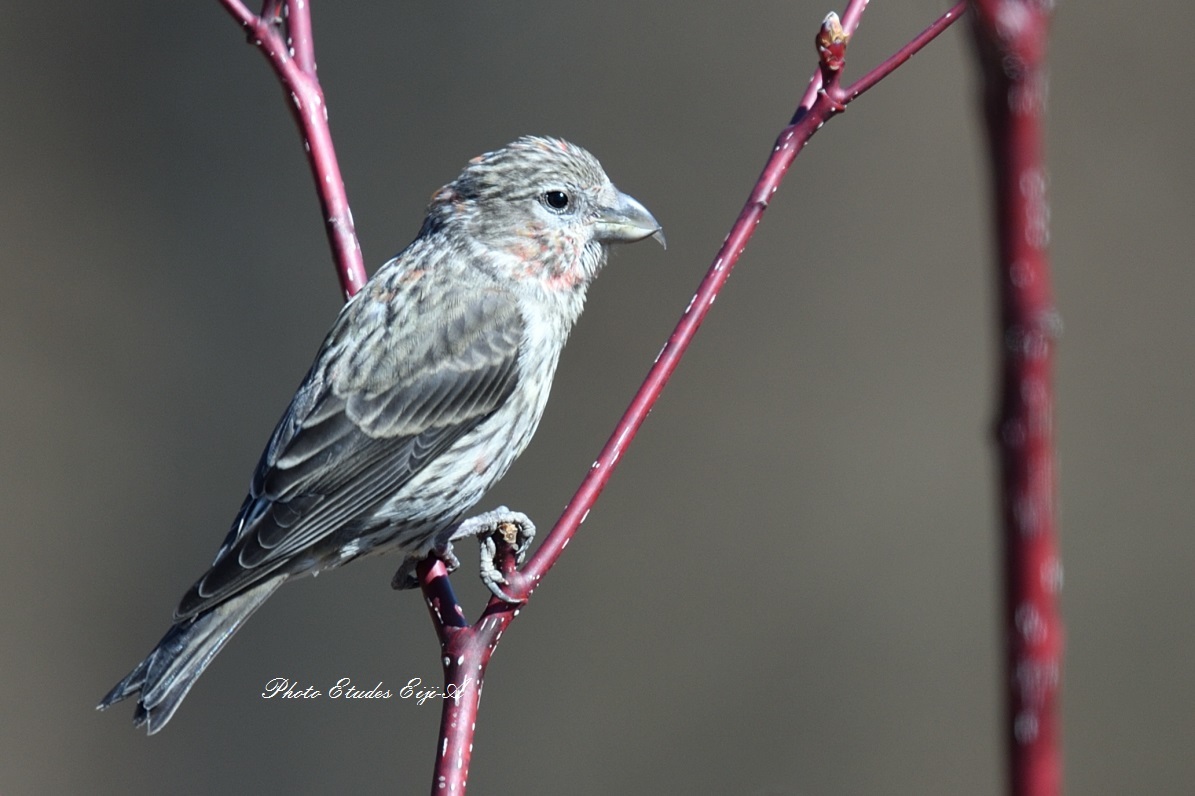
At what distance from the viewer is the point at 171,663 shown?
3375 millimetres

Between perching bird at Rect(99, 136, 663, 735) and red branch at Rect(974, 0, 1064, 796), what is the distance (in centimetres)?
283

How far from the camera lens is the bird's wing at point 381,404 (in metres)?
3.76

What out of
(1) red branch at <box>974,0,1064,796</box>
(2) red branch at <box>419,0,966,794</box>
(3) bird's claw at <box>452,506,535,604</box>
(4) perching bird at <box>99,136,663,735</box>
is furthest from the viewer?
(4) perching bird at <box>99,136,663,735</box>

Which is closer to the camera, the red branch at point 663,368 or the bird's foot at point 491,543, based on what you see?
the red branch at point 663,368

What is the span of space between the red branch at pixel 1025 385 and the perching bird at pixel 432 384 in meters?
2.83

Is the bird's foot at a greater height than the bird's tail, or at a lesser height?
greater

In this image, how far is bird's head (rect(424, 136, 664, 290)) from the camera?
4137 mm

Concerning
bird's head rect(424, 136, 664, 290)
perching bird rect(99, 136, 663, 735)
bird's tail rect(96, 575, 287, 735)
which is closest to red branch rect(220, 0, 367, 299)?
perching bird rect(99, 136, 663, 735)

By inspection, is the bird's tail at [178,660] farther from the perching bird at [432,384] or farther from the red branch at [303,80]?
the red branch at [303,80]

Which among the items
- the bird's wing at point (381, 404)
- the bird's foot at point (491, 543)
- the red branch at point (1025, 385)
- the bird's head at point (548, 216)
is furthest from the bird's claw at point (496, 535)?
the red branch at point (1025, 385)

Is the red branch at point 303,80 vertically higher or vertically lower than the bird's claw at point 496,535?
higher

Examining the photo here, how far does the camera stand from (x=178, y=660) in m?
3.39

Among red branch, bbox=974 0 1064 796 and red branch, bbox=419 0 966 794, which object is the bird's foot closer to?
red branch, bbox=419 0 966 794

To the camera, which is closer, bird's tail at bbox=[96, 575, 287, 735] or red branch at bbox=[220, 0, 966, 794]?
red branch at bbox=[220, 0, 966, 794]
